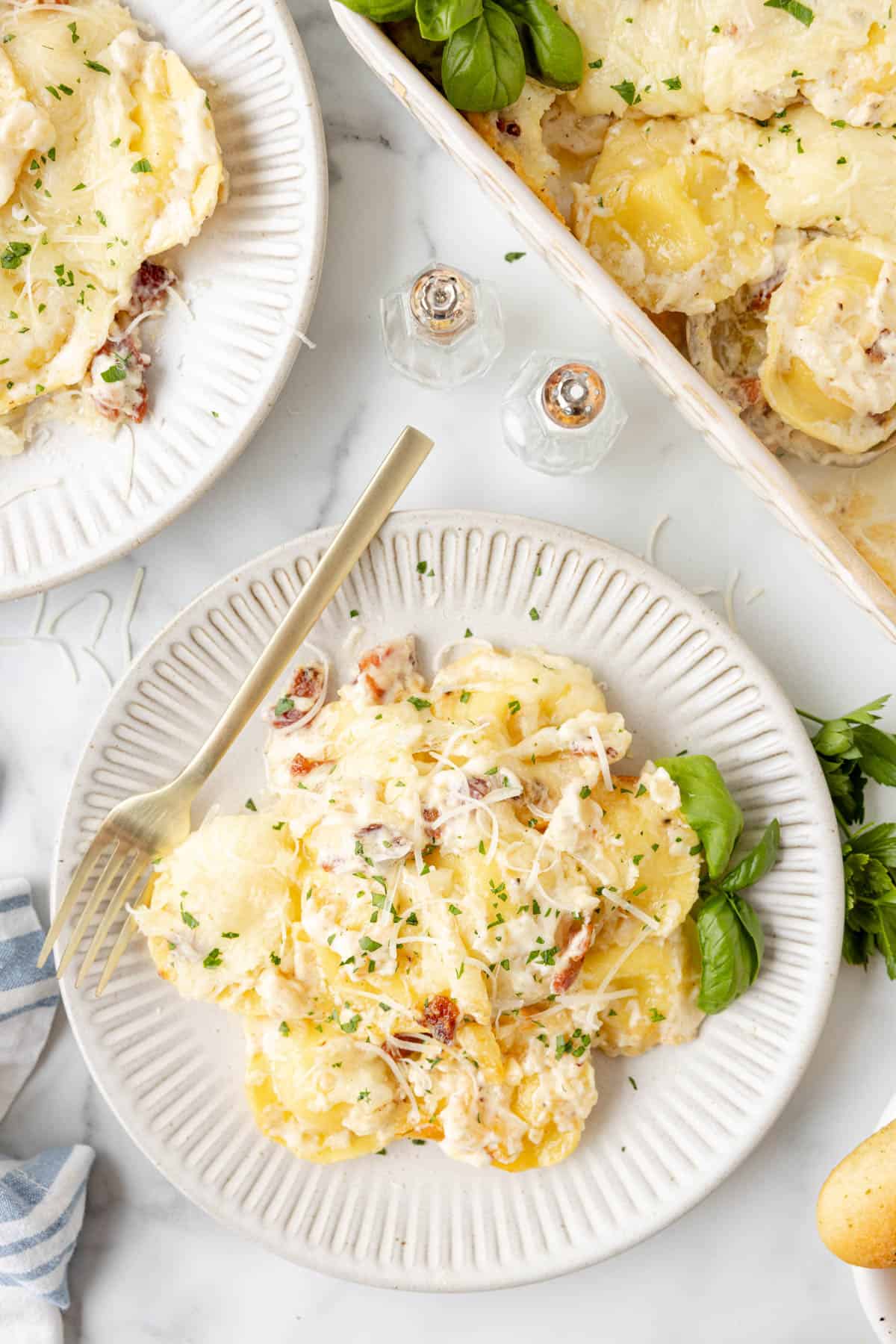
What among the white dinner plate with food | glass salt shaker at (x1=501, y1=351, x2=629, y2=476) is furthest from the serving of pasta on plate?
the white dinner plate with food

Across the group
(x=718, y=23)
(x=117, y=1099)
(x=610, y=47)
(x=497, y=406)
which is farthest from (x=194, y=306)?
(x=117, y=1099)

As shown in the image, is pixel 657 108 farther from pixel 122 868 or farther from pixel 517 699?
pixel 122 868

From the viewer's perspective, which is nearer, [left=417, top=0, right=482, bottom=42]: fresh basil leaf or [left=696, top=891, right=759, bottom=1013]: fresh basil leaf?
[left=417, top=0, right=482, bottom=42]: fresh basil leaf

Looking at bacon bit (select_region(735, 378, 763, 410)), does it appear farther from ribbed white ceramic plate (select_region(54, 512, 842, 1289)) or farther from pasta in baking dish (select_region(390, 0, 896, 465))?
ribbed white ceramic plate (select_region(54, 512, 842, 1289))

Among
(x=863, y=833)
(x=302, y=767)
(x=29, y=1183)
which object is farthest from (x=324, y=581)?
(x=29, y=1183)

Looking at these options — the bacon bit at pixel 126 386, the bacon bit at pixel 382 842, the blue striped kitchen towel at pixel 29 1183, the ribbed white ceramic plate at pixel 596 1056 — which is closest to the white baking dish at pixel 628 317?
the ribbed white ceramic plate at pixel 596 1056

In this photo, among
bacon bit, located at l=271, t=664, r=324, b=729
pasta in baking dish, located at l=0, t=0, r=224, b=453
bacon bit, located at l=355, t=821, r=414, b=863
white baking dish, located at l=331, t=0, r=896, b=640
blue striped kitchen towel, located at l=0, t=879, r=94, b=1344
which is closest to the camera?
white baking dish, located at l=331, t=0, r=896, b=640

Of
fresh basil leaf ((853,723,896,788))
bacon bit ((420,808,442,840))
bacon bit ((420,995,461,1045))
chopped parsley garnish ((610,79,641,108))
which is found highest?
chopped parsley garnish ((610,79,641,108))

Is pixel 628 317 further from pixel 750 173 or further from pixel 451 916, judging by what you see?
pixel 451 916
